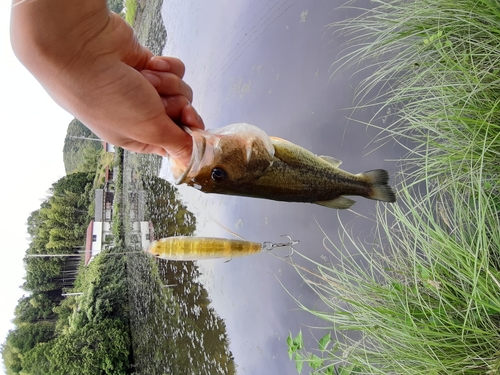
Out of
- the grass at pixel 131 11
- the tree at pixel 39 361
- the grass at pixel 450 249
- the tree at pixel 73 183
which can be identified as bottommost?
the tree at pixel 39 361

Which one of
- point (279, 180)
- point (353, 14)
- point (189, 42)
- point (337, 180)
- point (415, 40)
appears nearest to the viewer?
point (279, 180)

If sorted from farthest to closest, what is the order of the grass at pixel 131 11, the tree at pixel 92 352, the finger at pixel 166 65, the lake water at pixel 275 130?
the grass at pixel 131 11
the tree at pixel 92 352
the lake water at pixel 275 130
the finger at pixel 166 65

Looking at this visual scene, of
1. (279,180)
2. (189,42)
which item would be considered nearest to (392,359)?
(279,180)

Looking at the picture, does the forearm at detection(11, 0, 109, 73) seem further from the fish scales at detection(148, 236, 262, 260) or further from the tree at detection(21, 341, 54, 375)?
the tree at detection(21, 341, 54, 375)

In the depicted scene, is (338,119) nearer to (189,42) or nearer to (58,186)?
(189,42)

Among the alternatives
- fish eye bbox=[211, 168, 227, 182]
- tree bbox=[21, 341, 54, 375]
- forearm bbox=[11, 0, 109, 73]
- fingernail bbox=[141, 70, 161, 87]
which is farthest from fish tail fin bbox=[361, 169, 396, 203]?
tree bbox=[21, 341, 54, 375]

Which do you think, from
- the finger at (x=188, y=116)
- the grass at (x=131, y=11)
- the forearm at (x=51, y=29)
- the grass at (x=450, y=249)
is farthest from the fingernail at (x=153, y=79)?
the grass at (x=131, y=11)

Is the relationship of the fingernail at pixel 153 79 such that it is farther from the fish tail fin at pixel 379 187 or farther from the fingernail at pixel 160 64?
the fish tail fin at pixel 379 187
